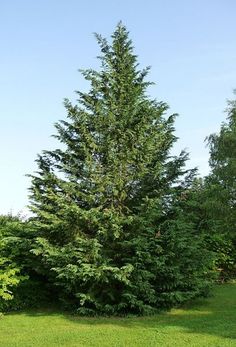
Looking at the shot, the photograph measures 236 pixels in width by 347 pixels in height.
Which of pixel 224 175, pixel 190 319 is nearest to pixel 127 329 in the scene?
pixel 190 319

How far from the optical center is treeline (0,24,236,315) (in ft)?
35.7

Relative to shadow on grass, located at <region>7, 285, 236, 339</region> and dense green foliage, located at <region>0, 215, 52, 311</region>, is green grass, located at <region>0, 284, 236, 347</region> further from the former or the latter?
dense green foliage, located at <region>0, 215, 52, 311</region>

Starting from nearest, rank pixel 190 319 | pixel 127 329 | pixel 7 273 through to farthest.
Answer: pixel 127 329
pixel 190 319
pixel 7 273

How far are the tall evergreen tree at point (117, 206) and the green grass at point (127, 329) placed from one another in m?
0.55

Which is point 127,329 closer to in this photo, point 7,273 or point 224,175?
point 7,273

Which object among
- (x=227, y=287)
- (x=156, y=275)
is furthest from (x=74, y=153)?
(x=227, y=287)

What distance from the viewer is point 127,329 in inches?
374

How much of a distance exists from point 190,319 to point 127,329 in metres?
1.68

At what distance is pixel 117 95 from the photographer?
489 inches

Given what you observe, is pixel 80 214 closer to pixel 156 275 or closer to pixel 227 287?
pixel 156 275

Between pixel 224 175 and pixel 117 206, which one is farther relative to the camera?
pixel 117 206

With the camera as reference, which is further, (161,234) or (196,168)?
(196,168)

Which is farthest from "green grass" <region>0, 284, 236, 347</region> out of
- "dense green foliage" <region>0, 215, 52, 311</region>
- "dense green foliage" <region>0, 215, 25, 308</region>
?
"dense green foliage" <region>0, 215, 25, 308</region>

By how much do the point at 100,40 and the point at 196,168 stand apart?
4.65 metres
